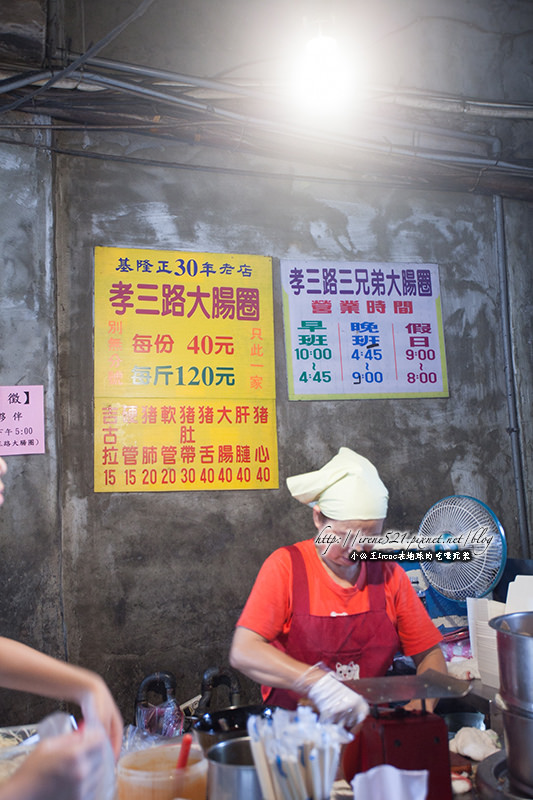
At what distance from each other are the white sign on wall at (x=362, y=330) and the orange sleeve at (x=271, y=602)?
5.18 feet

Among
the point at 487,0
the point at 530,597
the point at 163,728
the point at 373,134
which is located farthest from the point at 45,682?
the point at 487,0

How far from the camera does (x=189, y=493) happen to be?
390 cm

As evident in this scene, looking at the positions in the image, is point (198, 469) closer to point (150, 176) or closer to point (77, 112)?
point (150, 176)

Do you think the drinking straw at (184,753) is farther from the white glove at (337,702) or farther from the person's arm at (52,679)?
the white glove at (337,702)

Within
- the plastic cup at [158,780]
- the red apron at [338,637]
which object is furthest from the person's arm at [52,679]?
the red apron at [338,637]

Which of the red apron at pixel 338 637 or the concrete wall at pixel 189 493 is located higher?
the concrete wall at pixel 189 493

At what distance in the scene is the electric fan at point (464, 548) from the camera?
3.31 meters

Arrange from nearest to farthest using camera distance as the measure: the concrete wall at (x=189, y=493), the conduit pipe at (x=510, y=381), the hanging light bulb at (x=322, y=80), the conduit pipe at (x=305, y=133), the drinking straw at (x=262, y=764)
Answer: the drinking straw at (x=262, y=764) < the hanging light bulb at (x=322, y=80) < the concrete wall at (x=189, y=493) < the conduit pipe at (x=305, y=133) < the conduit pipe at (x=510, y=381)

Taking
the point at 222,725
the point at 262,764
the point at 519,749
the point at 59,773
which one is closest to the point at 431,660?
the point at 519,749

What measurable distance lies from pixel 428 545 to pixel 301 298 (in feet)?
5.59

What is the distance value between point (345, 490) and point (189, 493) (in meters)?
1.50

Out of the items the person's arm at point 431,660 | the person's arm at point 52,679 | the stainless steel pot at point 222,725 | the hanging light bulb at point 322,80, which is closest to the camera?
the person's arm at point 52,679

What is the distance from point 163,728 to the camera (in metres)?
3.17

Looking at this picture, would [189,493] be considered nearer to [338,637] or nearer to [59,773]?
[338,637]
